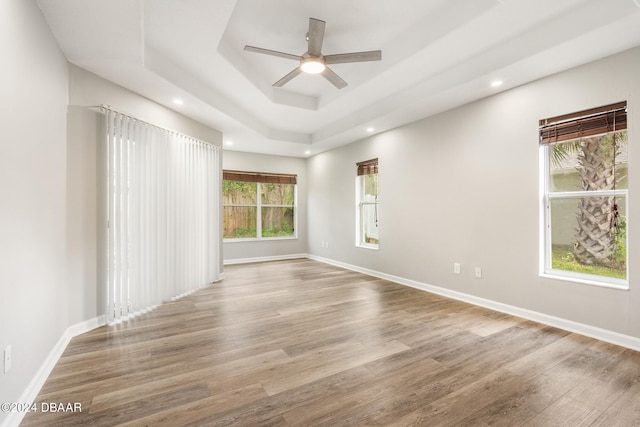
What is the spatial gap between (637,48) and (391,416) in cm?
355

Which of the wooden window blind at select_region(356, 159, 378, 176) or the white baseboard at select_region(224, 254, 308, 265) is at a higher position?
the wooden window blind at select_region(356, 159, 378, 176)

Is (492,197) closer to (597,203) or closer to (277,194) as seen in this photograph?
(597,203)

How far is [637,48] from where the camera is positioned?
8.27 feet

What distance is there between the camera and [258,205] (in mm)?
7051

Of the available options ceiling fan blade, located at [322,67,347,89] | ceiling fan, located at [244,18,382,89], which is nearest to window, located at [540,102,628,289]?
ceiling fan, located at [244,18,382,89]

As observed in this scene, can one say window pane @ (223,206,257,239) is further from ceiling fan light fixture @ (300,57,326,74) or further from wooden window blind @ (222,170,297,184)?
ceiling fan light fixture @ (300,57,326,74)

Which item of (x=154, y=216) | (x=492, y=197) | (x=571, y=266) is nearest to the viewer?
(x=571, y=266)

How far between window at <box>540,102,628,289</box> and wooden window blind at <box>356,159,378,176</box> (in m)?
2.66

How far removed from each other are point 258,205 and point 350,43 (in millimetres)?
4502

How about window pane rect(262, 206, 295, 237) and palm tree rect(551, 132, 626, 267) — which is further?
window pane rect(262, 206, 295, 237)

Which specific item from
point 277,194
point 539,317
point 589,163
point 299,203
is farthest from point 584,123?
point 277,194

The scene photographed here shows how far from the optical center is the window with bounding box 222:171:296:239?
6715 millimetres

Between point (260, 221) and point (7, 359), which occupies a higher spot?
point (260, 221)

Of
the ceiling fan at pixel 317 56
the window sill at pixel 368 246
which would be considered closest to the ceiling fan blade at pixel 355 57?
the ceiling fan at pixel 317 56
